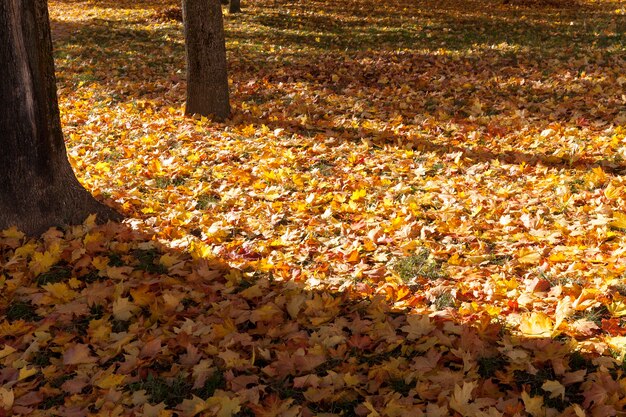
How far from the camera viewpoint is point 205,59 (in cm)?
798

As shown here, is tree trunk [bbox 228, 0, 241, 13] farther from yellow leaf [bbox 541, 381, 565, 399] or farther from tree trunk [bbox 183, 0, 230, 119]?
yellow leaf [bbox 541, 381, 565, 399]

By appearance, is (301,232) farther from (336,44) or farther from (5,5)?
(336,44)

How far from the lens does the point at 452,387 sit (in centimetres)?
290

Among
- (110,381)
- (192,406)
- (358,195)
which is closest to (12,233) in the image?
(110,381)

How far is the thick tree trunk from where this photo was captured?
4180mm

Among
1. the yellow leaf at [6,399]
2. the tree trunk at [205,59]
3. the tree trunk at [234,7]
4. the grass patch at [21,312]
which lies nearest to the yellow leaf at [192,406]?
the yellow leaf at [6,399]

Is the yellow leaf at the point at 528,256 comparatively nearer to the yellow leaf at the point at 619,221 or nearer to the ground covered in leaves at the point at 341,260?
the ground covered in leaves at the point at 341,260

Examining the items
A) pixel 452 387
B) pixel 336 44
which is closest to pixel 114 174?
pixel 452 387

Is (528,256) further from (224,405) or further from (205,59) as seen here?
(205,59)

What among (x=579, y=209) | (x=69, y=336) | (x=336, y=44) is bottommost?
(x=69, y=336)

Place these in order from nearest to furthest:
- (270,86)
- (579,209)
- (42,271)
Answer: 1. (42,271)
2. (579,209)
3. (270,86)

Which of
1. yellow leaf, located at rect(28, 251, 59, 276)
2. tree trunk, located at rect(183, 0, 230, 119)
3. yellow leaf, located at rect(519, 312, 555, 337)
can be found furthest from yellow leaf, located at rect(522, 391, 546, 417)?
tree trunk, located at rect(183, 0, 230, 119)

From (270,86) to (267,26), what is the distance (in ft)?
19.6

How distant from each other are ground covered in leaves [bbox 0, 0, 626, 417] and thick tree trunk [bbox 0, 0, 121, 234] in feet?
0.75
